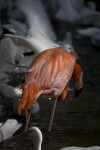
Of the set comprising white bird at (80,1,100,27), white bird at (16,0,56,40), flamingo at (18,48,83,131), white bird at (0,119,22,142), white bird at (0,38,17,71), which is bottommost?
white bird at (80,1,100,27)

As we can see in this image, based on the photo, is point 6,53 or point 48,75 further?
point 6,53

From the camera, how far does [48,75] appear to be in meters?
4.56

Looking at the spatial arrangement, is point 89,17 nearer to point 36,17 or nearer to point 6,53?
point 36,17

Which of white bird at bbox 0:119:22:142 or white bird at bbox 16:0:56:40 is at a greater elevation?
white bird at bbox 0:119:22:142

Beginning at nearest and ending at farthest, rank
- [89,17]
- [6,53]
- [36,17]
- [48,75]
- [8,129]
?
1. [8,129]
2. [48,75]
3. [6,53]
4. [36,17]
5. [89,17]

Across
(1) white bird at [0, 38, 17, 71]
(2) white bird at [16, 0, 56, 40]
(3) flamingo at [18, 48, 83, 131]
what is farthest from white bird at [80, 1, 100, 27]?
(3) flamingo at [18, 48, 83, 131]

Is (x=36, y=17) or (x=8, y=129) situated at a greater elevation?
(x=8, y=129)

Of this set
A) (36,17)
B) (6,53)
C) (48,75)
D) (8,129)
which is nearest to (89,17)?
(36,17)

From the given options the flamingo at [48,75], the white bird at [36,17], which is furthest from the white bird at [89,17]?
the flamingo at [48,75]

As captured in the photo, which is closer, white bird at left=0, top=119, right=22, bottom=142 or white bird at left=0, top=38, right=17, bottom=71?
white bird at left=0, top=119, right=22, bottom=142

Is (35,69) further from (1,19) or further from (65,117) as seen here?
(1,19)

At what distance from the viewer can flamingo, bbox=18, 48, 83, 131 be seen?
432 centimetres

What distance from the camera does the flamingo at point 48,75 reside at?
14.2ft

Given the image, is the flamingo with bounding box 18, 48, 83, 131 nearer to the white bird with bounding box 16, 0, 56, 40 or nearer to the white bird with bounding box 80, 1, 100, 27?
the white bird with bounding box 16, 0, 56, 40
